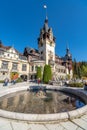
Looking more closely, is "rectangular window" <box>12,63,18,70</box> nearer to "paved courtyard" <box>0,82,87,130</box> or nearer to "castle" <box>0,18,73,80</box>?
"castle" <box>0,18,73,80</box>

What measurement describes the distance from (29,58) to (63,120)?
42.2m

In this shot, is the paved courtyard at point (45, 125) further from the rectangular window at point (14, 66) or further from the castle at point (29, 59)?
Answer: the rectangular window at point (14, 66)

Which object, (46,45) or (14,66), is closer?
(14,66)

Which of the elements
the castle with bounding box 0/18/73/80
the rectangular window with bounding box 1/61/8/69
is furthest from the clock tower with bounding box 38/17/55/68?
the rectangular window with bounding box 1/61/8/69

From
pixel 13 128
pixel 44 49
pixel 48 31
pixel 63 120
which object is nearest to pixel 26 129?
pixel 13 128

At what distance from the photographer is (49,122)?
5742 millimetres

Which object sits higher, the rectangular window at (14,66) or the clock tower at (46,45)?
the clock tower at (46,45)

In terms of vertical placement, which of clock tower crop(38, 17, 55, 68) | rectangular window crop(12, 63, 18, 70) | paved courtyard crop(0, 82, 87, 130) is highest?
clock tower crop(38, 17, 55, 68)

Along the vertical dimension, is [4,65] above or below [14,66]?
above

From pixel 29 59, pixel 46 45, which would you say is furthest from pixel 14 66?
pixel 46 45

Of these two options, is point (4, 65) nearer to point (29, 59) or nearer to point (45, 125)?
point (29, 59)

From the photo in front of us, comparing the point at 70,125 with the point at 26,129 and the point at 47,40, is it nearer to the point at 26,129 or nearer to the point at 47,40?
the point at 26,129

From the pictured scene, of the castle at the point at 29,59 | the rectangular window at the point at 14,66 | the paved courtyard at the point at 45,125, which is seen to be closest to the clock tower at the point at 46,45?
the castle at the point at 29,59

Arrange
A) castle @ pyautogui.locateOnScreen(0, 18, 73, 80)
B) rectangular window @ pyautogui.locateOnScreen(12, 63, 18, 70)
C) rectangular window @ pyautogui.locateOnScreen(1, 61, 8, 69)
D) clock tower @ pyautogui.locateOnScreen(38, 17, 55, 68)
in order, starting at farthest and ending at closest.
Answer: clock tower @ pyautogui.locateOnScreen(38, 17, 55, 68), rectangular window @ pyautogui.locateOnScreen(12, 63, 18, 70), castle @ pyautogui.locateOnScreen(0, 18, 73, 80), rectangular window @ pyautogui.locateOnScreen(1, 61, 8, 69)
